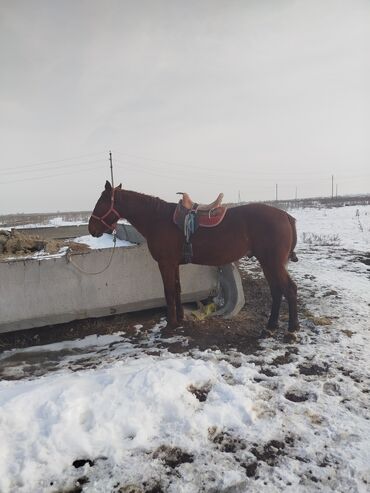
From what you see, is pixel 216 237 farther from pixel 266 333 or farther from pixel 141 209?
A: pixel 266 333

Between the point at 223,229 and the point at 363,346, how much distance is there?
2.22 metres

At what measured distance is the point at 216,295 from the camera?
571 cm

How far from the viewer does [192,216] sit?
15.0ft

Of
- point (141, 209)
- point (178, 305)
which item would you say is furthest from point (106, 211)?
point (178, 305)

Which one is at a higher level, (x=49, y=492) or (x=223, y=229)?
(x=223, y=229)

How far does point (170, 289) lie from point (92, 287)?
1160 millimetres

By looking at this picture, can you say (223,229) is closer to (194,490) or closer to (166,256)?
(166,256)

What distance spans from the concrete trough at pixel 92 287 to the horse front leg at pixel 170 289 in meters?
0.58

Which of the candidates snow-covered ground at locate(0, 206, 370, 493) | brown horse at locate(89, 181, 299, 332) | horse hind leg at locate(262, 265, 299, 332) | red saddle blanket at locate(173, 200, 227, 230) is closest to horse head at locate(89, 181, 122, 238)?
brown horse at locate(89, 181, 299, 332)

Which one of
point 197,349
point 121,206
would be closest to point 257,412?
point 197,349

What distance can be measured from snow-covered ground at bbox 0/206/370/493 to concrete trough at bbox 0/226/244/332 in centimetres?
73

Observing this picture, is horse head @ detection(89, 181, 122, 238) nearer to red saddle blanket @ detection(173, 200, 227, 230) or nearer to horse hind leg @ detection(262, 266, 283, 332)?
red saddle blanket @ detection(173, 200, 227, 230)

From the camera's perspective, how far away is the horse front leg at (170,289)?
4660 millimetres

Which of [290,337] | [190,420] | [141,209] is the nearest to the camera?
[190,420]
